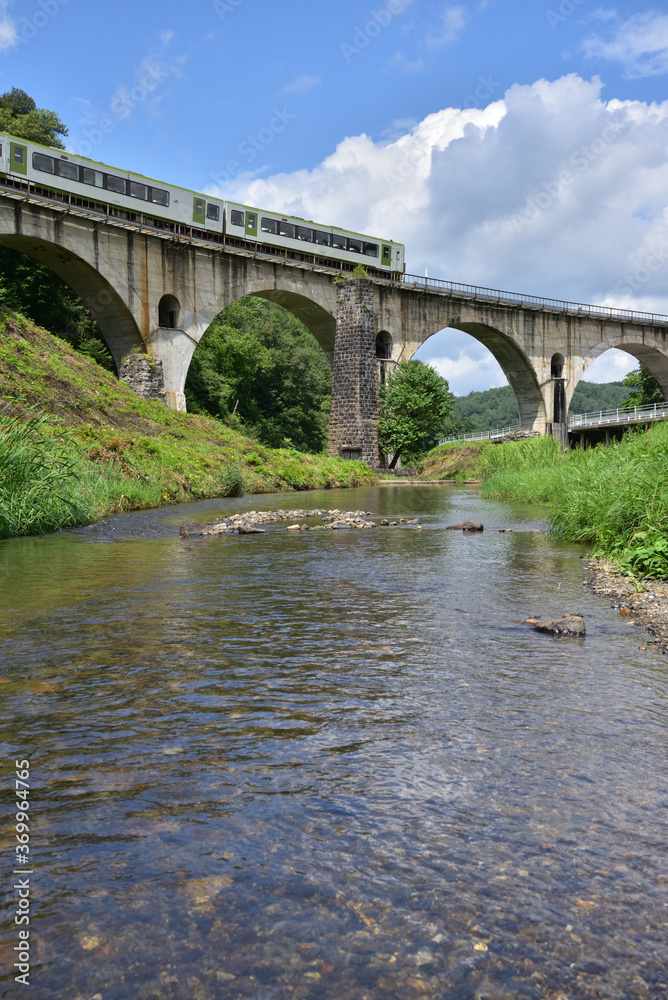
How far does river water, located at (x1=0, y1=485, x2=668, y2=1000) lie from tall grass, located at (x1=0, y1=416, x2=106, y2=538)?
5199 millimetres

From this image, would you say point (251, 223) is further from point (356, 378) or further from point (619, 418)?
point (619, 418)

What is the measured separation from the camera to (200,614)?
19.1ft

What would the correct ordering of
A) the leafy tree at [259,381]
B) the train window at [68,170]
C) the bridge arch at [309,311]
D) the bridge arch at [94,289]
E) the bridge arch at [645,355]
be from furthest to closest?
the bridge arch at [645,355]
the leafy tree at [259,381]
the bridge arch at [309,311]
the bridge arch at [94,289]
the train window at [68,170]

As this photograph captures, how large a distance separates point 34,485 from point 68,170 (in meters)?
21.1

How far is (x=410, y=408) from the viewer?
39125 millimetres

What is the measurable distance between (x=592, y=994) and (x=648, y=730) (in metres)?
1.82

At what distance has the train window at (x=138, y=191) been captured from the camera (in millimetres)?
29925

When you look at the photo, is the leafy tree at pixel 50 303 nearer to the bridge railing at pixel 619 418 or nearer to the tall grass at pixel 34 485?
the tall grass at pixel 34 485

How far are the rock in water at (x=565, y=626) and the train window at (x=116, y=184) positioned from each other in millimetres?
28859

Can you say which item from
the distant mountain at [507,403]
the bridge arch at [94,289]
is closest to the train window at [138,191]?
the bridge arch at [94,289]

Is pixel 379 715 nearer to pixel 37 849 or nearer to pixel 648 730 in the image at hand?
pixel 648 730

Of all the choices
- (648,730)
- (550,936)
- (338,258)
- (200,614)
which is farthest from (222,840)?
(338,258)

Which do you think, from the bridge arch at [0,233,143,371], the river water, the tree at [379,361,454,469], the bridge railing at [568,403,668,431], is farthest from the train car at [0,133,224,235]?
the bridge railing at [568,403,668,431]

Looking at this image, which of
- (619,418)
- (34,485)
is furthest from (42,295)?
(619,418)
